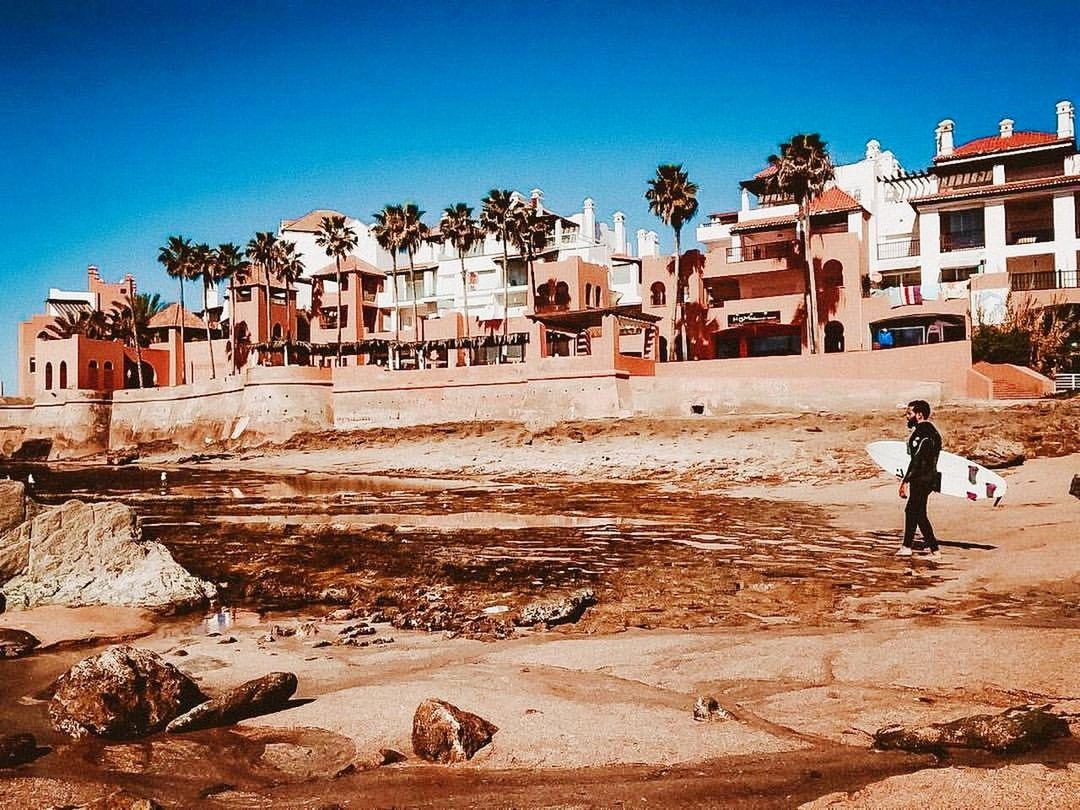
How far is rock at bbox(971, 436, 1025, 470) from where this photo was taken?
66.4 ft

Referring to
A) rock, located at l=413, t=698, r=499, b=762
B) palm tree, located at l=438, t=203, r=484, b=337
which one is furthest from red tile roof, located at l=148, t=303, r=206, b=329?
rock, located at l=413, t=698, r=499, b=762

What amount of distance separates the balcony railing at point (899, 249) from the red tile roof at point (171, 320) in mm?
54169

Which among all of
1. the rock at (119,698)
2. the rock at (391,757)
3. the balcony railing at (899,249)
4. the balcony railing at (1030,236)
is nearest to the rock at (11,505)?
the rock at (119,698)

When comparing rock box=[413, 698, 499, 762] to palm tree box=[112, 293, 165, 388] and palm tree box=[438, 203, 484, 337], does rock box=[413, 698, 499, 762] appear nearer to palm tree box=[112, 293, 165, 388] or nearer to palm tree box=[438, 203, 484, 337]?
palm tree box=[438, 203, 484, 337]

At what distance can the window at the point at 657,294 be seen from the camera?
4934 cm

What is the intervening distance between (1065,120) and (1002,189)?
21.2 ft

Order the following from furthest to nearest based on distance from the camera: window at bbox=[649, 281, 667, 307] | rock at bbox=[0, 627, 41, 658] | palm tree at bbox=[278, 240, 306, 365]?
palm tree at bbox=[278, 240, 306, 365] → window at bbox=[649, 281, 667, 307] → rock at bbox=[0, 627, 41, 658]

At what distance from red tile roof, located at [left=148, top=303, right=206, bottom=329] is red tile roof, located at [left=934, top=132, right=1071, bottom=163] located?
5772cm

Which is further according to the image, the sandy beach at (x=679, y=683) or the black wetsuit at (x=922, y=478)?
the black wetsuit at (x=922, y=478)

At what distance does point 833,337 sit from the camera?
4531 cm

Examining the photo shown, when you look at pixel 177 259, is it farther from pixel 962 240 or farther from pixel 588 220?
pixel 962 240

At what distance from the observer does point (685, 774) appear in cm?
404

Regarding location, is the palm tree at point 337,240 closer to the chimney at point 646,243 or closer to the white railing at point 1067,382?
the chimney at point 646,243

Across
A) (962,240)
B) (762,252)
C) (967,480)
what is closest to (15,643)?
(967,480)
